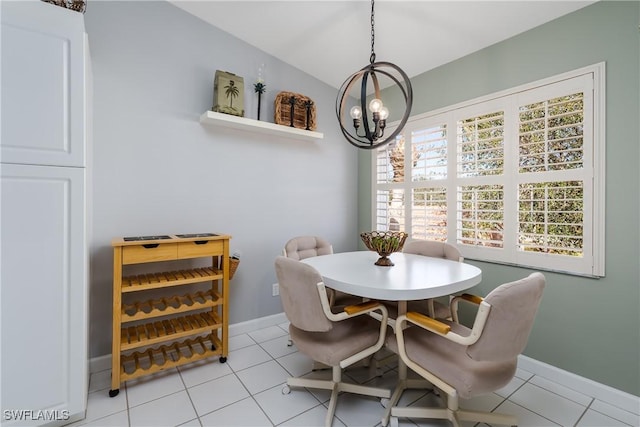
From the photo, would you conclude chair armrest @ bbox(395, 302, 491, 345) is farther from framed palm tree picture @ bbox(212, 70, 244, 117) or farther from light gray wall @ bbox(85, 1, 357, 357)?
framed palm tree picture @ bbox(212, 70, 244, 117)

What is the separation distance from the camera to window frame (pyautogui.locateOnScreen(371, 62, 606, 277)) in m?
1.88

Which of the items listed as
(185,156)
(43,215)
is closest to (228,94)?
(185,156)

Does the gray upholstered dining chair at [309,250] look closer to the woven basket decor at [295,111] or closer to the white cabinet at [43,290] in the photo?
the woven basket decor at [295,111]

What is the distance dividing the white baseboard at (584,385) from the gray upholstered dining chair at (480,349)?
2.75ft

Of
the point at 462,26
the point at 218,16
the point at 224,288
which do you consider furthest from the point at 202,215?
the point at 462,26

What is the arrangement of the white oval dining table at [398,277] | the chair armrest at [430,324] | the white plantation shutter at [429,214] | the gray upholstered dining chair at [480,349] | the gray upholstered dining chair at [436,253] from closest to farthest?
the gray upholstered dining chair at [480,349] → the chair armrest at [430,324] → the white oval dining table at [398,277] → the gray upholstered dining chair at [436,253] → the white plantation shutter at [429,214]

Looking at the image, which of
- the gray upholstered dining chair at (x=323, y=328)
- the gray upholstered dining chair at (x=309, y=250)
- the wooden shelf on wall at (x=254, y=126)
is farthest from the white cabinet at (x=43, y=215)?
the gray upholstered dining chair at (x=309, y=250)

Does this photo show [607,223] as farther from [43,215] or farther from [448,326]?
[43,215]

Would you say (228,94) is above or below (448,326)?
above

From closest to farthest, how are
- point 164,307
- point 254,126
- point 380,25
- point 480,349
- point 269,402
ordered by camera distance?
point 480,349 < point 269,402 < point 164,307 < point 380,25 < point 254,126

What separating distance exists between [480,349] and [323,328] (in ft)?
2.44

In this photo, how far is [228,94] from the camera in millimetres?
2441

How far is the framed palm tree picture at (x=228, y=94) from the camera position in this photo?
2.41 meters

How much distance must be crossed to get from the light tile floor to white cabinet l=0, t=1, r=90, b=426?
0.31 metres
